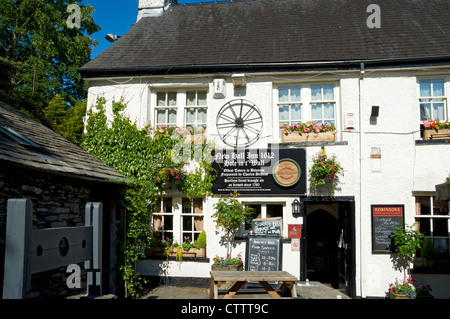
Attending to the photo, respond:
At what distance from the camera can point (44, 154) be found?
680cm

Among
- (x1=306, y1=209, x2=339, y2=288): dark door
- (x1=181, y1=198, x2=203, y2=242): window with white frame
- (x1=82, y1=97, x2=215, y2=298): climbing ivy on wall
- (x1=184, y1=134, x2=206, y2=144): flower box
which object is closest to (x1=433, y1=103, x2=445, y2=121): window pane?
(x1=306, y1=209, x2=339, y2=288): dark door

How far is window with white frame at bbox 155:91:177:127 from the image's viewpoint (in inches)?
431

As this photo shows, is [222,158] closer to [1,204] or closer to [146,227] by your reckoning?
[146,227]

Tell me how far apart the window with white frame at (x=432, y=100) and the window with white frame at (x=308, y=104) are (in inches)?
88.5

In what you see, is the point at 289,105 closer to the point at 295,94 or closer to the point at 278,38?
the point at 295,94

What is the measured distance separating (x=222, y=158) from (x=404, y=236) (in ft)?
16.0

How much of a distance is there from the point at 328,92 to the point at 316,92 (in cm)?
32

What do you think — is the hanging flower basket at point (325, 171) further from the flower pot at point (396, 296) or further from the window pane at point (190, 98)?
the window pane at point (190, 98)

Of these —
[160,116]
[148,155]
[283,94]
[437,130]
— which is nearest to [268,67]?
[283,94]

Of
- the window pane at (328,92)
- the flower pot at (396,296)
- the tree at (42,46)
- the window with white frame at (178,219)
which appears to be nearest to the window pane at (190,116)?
the window with white frame at (178,219)

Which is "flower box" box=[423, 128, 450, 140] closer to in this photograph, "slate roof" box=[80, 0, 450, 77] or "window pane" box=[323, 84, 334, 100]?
"slate roof" box=[80, 0, 450, 77]

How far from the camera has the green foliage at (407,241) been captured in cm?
870
